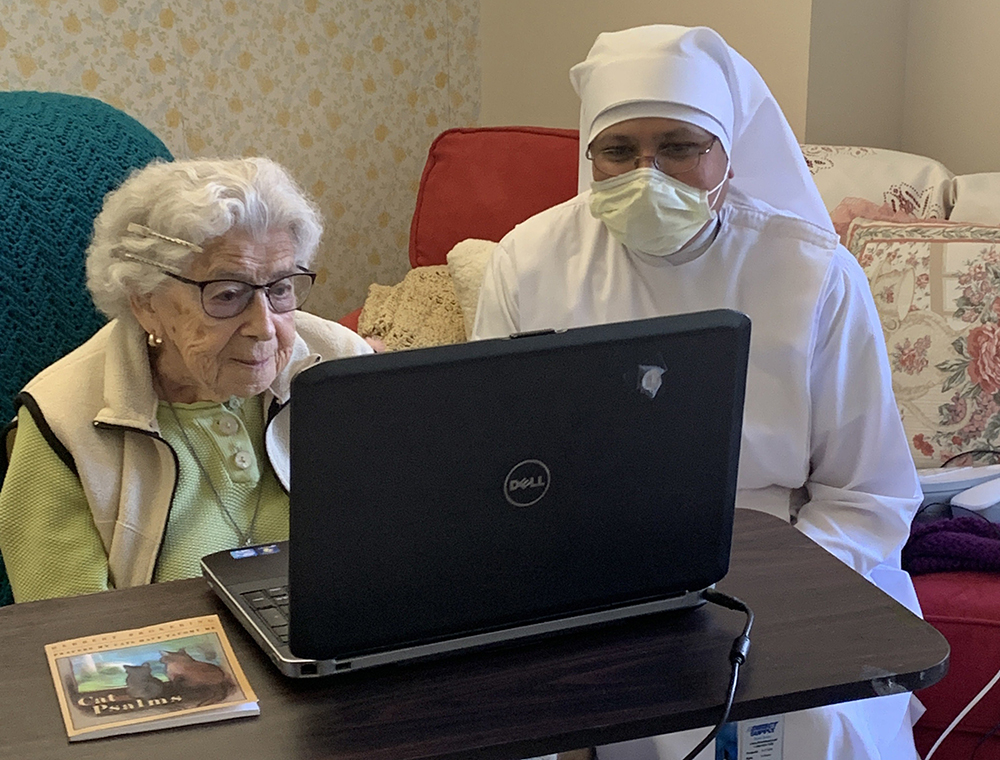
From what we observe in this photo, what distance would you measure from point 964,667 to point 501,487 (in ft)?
3.89

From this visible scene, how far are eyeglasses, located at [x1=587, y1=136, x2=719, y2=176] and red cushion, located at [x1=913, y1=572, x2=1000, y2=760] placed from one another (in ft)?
2.67

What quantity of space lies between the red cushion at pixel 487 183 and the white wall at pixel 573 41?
0.57 meters

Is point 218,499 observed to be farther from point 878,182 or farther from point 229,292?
point 878,182

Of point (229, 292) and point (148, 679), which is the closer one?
point (148, 679)

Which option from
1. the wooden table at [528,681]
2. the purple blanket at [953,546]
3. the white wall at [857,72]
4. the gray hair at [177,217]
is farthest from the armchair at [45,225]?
the white wall at [857,72]

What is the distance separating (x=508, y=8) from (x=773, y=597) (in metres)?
2.75

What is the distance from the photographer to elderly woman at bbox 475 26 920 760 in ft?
5.47

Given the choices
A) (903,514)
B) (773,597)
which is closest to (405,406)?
(773,597)

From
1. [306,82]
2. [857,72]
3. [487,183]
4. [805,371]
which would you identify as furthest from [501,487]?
[306,82]

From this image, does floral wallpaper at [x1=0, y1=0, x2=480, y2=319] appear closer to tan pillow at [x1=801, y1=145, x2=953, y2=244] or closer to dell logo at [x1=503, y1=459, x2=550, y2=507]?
tan pillow at [x1=801, y1=145, x2=953, y2=244]

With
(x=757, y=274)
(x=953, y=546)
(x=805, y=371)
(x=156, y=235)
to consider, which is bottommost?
(x=953, y=546)

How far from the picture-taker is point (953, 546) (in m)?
1.95

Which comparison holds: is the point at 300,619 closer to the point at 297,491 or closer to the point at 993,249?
the point at 297,491

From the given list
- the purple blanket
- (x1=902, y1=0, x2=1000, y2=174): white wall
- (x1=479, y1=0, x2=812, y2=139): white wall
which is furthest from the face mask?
(x1=902, y1=0, x2=1000, y2=174): white wall
